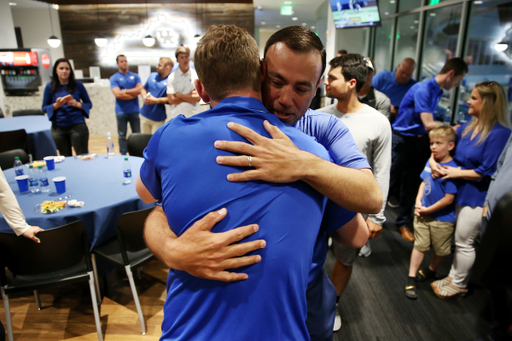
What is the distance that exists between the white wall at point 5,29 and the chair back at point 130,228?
8.73m

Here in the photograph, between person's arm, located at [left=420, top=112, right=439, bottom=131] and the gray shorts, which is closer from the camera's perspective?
the gray shorts

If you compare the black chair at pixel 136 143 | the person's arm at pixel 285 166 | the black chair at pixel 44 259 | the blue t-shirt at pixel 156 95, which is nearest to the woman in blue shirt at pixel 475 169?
the person's arm at pixel 285 166

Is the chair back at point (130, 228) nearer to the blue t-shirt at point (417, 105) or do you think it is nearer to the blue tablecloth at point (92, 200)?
the blue tablecloth at point (92, 200)

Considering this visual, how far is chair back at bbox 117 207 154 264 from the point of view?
2383 mm

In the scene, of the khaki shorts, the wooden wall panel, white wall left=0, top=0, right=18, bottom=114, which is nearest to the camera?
the khaki shorts

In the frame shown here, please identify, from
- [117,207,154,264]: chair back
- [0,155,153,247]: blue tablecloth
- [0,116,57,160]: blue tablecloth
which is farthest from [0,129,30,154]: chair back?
[117,207,154,264]: chair back

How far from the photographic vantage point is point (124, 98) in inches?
231

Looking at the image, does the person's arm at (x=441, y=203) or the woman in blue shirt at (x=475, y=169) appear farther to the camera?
the person's arm at (x=441, y=203)

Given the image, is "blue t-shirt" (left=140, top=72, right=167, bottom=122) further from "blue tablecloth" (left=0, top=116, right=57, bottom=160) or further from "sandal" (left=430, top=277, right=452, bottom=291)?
"sandal" (left=430, top=277, right=452, bottom=291)

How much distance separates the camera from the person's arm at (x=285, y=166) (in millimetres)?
758

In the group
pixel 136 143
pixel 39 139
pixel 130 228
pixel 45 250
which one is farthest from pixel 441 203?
pixel 39 139

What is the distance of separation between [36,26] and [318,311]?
13.6 m

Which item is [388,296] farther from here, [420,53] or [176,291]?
[420,53]

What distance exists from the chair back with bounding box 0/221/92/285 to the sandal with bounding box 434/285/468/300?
281 centimetres
